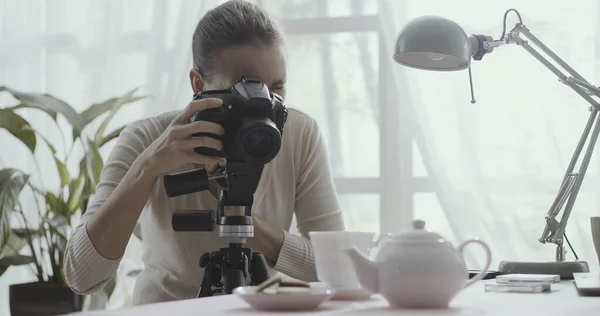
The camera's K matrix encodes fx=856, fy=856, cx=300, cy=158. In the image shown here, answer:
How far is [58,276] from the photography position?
2715 millimetres

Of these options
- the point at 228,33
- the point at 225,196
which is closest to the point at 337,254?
the point at 225,196

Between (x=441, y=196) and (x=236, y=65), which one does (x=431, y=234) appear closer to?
(x=236, y=65)

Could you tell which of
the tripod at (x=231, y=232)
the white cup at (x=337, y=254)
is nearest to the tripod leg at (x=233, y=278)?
the tripod at (x=231, y=232)

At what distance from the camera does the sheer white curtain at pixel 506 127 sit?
2.98 metres

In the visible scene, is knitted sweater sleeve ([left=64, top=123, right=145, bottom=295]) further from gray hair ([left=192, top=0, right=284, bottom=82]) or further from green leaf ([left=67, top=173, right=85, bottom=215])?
green leaf ([left=67, top=173, right=85, bottom=215])

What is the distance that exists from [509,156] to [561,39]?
0.45 meters

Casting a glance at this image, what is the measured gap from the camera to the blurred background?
3010 millimetres

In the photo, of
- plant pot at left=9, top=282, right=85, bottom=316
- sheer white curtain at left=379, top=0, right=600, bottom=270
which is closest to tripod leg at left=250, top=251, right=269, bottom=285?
plant pot at left=9, top=282, right=85, bottom=316

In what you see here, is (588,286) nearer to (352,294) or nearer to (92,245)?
(352,294)

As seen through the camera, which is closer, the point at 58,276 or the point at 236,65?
the point at 236,65

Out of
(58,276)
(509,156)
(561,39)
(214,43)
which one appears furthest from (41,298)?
(561,39)

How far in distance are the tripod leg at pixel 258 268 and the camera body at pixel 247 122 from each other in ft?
0.49

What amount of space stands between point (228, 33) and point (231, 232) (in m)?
0.64

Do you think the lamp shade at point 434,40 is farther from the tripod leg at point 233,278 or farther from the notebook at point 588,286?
the tripod leg at point 233,278
